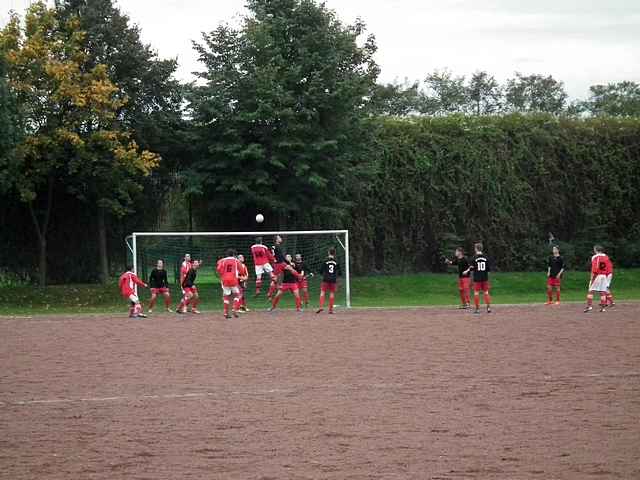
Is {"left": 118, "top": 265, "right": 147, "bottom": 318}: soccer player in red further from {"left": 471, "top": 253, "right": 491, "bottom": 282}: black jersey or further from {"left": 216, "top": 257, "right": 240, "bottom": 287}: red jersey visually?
{"left": 471, "top": 253, "right": 491, "bottom": 282}: black jersey

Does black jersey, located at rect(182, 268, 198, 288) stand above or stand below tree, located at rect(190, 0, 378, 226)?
below

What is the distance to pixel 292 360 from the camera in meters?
16.9

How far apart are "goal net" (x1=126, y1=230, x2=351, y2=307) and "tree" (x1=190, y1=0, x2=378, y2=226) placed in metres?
1.86

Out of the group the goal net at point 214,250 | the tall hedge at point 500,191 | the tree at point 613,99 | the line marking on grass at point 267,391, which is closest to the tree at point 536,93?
the tree at point 613,99

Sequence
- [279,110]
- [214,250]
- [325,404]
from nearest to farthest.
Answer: [325,404]
[214,250]
[279,110]

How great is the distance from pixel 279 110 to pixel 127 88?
5.93m

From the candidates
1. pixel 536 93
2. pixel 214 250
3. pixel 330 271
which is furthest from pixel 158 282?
pixel 536 93

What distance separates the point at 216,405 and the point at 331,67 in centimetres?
2518

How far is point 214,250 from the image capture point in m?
33.9

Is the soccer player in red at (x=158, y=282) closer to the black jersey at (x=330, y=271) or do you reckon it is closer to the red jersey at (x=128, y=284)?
the red jersey at (x=128, y=284)

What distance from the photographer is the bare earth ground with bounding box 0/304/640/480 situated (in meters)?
9.19

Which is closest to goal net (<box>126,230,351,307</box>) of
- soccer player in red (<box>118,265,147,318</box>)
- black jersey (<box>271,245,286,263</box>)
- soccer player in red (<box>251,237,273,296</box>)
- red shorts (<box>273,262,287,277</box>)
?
soccer player in red (<box>251,237,273,296</box>)

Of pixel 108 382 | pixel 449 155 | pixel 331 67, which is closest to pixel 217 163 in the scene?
pixel 331 67

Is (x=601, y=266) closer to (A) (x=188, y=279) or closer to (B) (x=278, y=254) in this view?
(B) (x=278, y=254)
